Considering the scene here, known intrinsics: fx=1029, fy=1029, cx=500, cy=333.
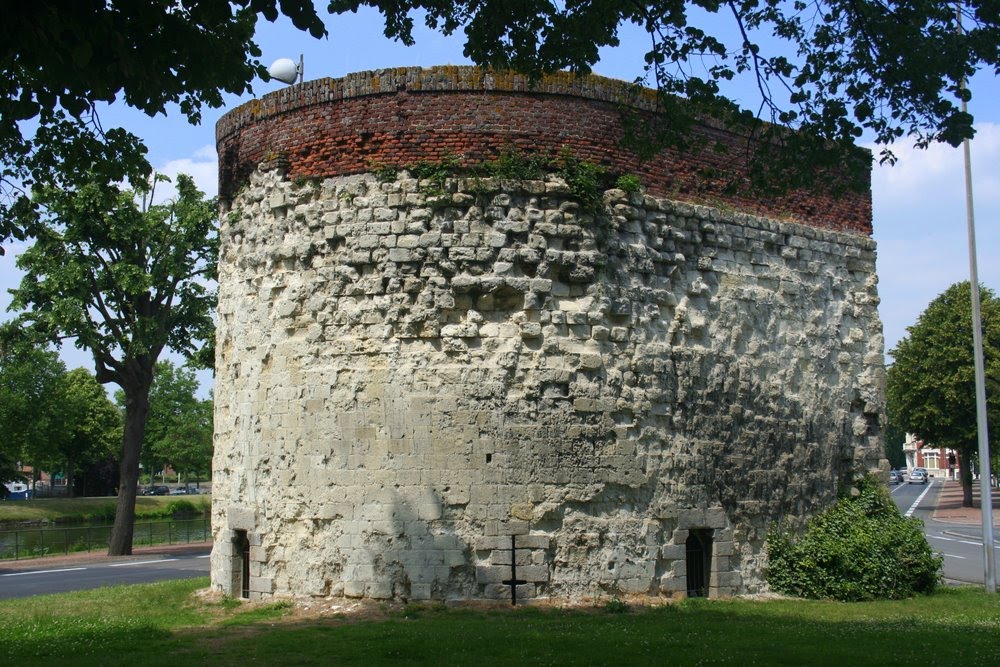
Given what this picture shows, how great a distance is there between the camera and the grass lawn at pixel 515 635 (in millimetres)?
9672

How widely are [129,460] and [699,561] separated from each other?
62.2ft

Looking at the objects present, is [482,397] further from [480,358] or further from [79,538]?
[79,538]

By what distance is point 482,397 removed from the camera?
13.1 m

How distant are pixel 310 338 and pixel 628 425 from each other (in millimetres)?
4399

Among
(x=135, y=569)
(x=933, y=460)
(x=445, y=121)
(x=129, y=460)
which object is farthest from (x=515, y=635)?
(x=933, y=460)

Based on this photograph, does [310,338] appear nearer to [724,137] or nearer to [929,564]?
[724,137]

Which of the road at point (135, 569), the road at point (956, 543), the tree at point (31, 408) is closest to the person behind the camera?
the road at point (135, 569)

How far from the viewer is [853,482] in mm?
16766

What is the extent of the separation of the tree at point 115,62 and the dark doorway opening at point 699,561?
8.75m

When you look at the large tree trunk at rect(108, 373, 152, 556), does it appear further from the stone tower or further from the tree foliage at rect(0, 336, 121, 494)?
the stone tower

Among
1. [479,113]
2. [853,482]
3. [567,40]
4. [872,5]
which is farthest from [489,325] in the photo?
[853,482]

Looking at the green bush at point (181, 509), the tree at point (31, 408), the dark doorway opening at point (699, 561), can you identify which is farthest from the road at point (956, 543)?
the tree at point (31, 408)

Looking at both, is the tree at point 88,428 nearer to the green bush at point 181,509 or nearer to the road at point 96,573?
the green bush at point 181,509

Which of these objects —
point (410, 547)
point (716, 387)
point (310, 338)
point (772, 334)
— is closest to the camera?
point (410, 547)
